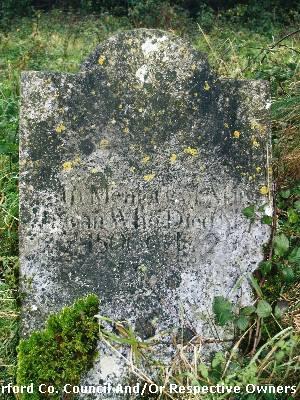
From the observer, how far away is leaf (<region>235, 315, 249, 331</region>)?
9.43ft

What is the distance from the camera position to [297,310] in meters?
2.99

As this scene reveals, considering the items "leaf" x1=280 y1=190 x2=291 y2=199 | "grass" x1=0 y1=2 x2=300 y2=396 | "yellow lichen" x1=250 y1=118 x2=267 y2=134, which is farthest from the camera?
"leaf" x1=280 y1=190 x2=291 y2=199

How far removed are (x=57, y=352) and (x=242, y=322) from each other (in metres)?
0.98

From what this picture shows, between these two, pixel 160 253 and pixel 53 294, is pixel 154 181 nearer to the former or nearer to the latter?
pixel 160 253

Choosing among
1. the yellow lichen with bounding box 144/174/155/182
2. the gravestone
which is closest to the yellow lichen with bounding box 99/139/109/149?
the gravestone

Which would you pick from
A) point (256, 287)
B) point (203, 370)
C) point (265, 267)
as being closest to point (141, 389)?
point (203, 370)

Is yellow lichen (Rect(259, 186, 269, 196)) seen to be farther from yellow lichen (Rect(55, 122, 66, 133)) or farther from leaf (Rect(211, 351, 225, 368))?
yellow lichen (Rect(55, 122, 66, 133))

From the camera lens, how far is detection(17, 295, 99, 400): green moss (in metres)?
2.72

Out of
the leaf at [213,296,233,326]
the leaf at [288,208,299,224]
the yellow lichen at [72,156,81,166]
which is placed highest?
the yellow lichen at [72,156,81,166]

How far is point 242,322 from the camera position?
2889mm

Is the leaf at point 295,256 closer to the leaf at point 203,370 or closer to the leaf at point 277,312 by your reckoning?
the leaf at point 277,312

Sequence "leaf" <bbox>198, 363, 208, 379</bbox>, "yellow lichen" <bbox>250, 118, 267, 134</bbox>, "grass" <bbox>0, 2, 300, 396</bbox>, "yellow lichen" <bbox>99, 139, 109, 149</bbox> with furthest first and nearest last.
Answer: "yellow lichen" <bbox>250, 118, 267, 134</bbox> < "yellow lichen" <bbox>99, 139, 109, 149</bbox> < "grass" <bbox>0, 2, 300, 396</bbox> < "leaf" <bbox>198, 363, 208, 379</bbox>

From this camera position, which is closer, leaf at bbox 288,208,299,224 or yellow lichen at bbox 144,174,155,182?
yellow lichen at bbox 144,174,155,182

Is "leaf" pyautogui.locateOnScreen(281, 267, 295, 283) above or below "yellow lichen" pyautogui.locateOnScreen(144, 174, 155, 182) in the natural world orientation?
below
